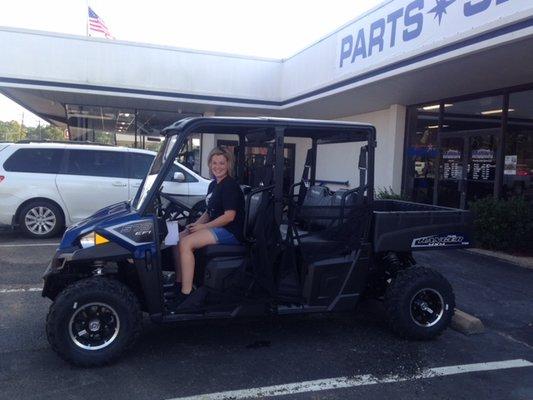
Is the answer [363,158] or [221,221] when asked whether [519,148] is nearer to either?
[363,158]

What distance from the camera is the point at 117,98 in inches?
570

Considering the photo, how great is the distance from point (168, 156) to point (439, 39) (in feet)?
18.8

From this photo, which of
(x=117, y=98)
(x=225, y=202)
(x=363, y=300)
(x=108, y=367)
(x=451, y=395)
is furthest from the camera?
(x=117, y=98)

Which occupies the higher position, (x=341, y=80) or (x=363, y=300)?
(x=341, y=80)

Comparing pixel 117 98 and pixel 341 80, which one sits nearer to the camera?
pixel 341 80

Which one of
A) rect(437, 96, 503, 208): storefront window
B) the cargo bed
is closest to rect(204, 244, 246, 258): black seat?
the cargo bed

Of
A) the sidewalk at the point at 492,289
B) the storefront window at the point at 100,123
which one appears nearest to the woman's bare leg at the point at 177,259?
the sidewalk at the point at 492,289

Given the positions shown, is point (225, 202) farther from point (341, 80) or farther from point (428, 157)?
point (428, 157)

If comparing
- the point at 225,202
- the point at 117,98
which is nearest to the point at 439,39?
the point at 225,202

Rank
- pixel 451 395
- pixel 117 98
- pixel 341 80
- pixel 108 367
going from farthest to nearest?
pixel 117 98
pixel 341 80
pixel 108 367
pixel 451 395

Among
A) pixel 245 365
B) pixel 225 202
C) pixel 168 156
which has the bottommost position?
pixel 245 365

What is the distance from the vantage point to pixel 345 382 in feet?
12.7

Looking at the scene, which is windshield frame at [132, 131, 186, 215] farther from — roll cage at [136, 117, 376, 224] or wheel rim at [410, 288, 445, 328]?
wheel rim at [410, 288, 445, 328]

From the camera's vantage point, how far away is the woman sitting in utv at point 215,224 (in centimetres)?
417
